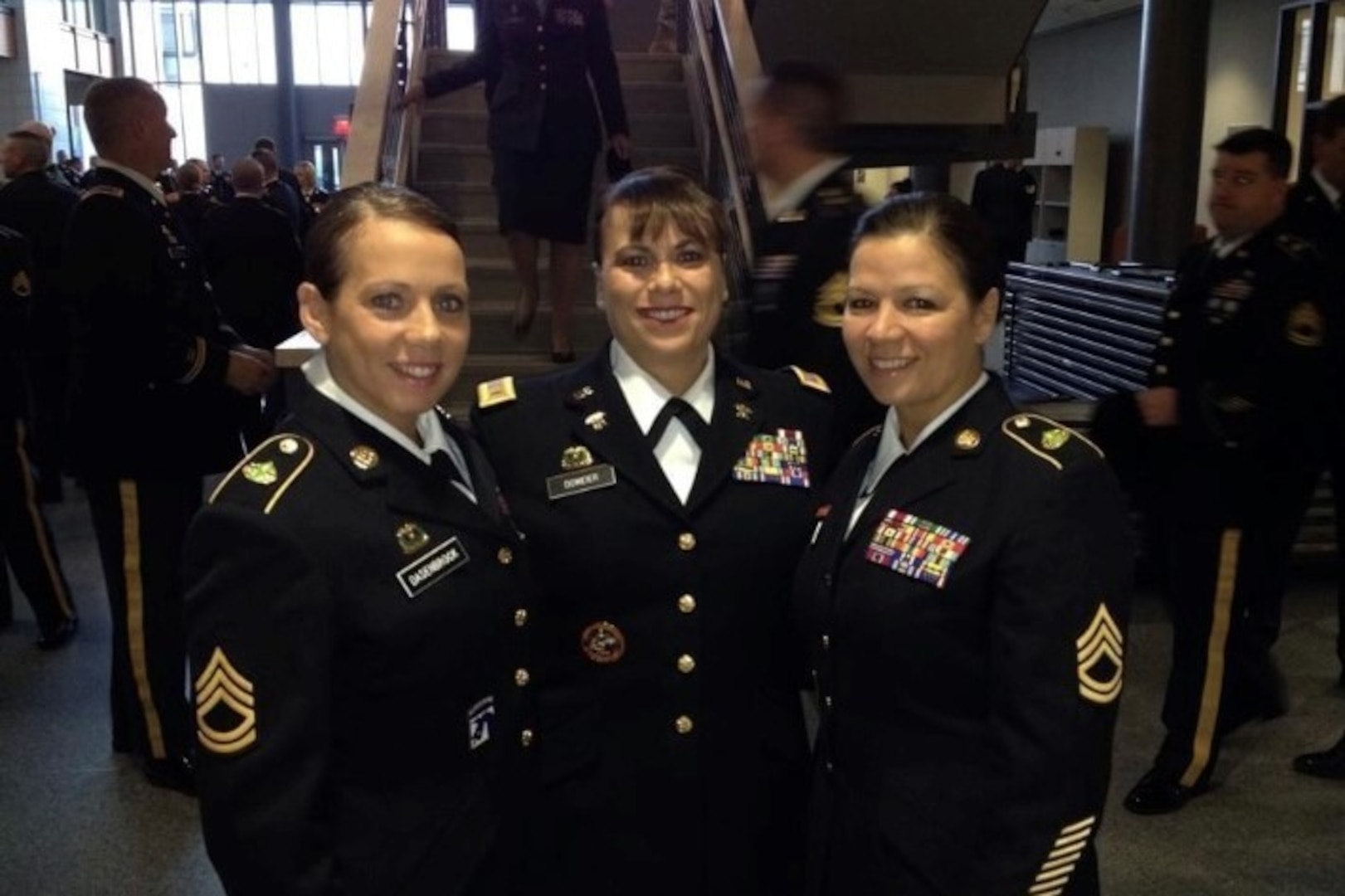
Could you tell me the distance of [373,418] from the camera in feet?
4.57

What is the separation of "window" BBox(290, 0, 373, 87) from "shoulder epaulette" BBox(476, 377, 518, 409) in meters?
25.8

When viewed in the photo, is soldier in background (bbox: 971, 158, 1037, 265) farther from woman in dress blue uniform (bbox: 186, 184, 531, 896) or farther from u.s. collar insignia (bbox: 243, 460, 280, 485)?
u.s. collar insignia (bbox: 243, 460, 280, 485)

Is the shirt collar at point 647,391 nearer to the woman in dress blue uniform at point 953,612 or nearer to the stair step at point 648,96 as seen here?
the woman in dress blue uniform at point 953,612

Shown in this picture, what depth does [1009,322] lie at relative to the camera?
281 inches

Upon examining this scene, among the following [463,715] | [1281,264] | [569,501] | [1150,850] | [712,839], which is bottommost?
[1150,850]

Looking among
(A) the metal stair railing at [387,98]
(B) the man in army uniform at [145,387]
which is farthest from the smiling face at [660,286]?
(A) the metal stair railing at [387,98]

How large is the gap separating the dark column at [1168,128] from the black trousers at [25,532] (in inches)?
304

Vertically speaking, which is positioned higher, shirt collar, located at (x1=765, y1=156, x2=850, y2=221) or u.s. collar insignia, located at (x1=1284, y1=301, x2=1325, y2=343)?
shirt collar, located at (x1=765, y1=156, x2=850, y2=221)

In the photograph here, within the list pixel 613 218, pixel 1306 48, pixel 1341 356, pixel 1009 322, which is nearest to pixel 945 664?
pixel 613 218

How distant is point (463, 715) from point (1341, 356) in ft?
9.22

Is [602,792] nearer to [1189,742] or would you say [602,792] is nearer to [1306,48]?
[1189,742]

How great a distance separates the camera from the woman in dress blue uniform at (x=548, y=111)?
14.0ft

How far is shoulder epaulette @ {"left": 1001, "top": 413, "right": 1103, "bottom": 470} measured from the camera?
1373 mm

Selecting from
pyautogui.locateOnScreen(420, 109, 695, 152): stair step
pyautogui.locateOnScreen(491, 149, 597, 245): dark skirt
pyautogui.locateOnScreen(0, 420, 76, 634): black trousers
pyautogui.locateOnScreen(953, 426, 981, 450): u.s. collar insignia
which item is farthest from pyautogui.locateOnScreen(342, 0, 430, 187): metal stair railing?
pyautogui.locateOnScreen(953, 426, 981, 450): u.s. collar insignia
